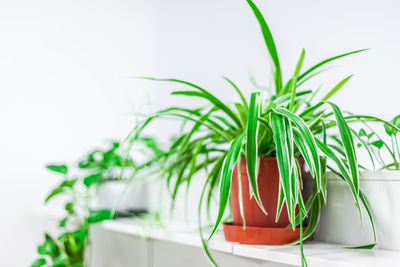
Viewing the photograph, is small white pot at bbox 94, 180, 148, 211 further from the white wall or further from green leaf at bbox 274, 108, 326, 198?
green leaf at bbox 274, 108, 326, 198

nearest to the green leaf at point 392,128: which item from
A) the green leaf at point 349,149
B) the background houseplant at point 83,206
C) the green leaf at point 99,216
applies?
the green leaf at point 349,149

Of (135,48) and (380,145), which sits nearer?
(380,145)

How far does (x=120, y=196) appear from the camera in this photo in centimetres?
155

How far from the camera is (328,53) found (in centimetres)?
109

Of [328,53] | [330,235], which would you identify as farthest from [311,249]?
[328,53]

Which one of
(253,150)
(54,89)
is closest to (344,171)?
(253,150)

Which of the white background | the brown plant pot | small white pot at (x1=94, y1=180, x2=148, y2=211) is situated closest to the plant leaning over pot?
the brown plant pot

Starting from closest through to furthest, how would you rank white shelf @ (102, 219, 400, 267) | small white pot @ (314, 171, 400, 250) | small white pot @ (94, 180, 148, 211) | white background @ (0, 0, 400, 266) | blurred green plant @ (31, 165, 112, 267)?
white shelf @ (102, 219, 400, 267) → small white pot @ (314, 171, 400, 250) → white background @ (0, 0, 400, 266) → blurred green plant @ (31, 165, 112, 267) → small white pot @ (94, 180, 148, 211)

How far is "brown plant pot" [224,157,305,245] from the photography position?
2.93 ft

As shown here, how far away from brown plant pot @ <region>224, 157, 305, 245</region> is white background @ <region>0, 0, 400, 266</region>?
1.06 ft

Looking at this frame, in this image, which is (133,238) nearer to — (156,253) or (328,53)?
(156,253)

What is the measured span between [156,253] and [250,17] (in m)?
0.80

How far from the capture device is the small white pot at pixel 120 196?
1546 mm

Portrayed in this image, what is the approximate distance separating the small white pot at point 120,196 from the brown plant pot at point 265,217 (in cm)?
67
